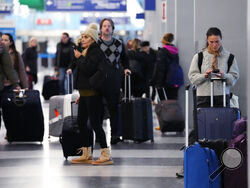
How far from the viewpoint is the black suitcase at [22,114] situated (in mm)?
11391

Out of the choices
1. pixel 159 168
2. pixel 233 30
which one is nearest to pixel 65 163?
pixel 159 168

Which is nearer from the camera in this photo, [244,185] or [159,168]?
[244,185]

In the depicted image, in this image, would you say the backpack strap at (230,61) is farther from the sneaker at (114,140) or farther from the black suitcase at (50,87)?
the black suitcase at (50,87)

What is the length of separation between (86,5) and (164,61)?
696 inches

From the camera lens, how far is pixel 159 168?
897 centimetres

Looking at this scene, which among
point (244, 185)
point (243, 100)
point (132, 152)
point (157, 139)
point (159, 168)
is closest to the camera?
point (244, 185)

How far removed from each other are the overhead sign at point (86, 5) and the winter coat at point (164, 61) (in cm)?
1716

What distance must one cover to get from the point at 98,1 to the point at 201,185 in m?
25.4

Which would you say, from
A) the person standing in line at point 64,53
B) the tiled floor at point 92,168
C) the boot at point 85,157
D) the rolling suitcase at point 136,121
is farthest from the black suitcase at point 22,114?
the person standing in line at point 64,53

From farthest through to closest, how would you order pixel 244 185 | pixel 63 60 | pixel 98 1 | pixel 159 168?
pixel 98 1 → pixel 63 60 → pixel 159 168 → pixel 244 185

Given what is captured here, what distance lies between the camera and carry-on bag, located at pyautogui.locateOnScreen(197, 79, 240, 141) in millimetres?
8066

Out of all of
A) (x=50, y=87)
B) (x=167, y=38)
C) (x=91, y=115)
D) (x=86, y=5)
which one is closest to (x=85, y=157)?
(x=91, y=115)

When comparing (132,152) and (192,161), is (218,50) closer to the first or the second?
(132,152)

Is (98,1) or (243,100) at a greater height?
(98,1)
